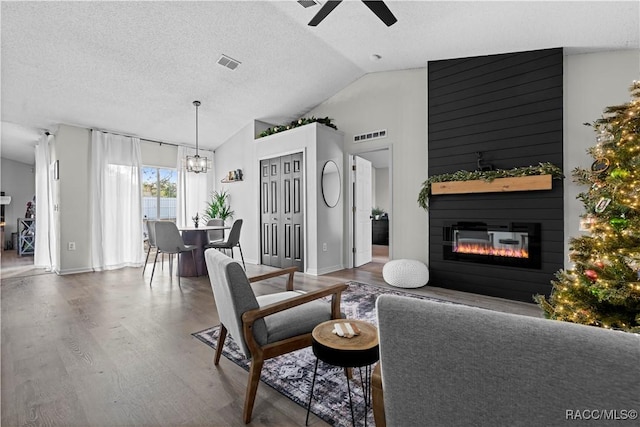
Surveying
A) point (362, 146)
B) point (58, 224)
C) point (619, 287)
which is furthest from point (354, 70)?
point (58, 224)

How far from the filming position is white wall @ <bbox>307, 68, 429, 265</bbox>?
15.0ft

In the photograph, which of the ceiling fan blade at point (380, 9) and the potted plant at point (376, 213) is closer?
the ceiling fan blade at point (380, 9)

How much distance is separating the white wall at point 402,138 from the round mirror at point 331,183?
1.98ft

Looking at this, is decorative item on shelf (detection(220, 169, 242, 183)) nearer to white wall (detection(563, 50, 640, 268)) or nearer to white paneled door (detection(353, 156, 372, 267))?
white paneled door (detection(353, 156, 372, 267))

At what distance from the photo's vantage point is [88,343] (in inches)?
95.3

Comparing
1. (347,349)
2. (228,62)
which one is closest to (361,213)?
(228,62)

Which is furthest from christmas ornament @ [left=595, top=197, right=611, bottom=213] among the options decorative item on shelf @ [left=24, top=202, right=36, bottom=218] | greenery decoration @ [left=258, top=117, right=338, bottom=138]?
decorative item on shelf @ [left=24, top=202, right=36, bottom=218]

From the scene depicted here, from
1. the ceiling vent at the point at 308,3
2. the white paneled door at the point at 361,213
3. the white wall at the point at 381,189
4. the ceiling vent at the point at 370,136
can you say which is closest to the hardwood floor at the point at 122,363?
the white paneled door at the point at 361,213

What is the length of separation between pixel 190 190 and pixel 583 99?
7.07 m

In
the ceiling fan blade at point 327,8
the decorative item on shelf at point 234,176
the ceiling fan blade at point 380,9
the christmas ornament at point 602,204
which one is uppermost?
the ceiling fan blade at point 327,8

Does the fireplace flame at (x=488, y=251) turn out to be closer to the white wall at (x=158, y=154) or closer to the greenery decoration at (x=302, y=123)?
the greenery decoration at (x=302, y=123)

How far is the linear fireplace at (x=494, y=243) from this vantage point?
3.60 m

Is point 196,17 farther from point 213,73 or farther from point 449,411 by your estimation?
point 449,411

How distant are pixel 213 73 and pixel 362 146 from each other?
265 centimetres
